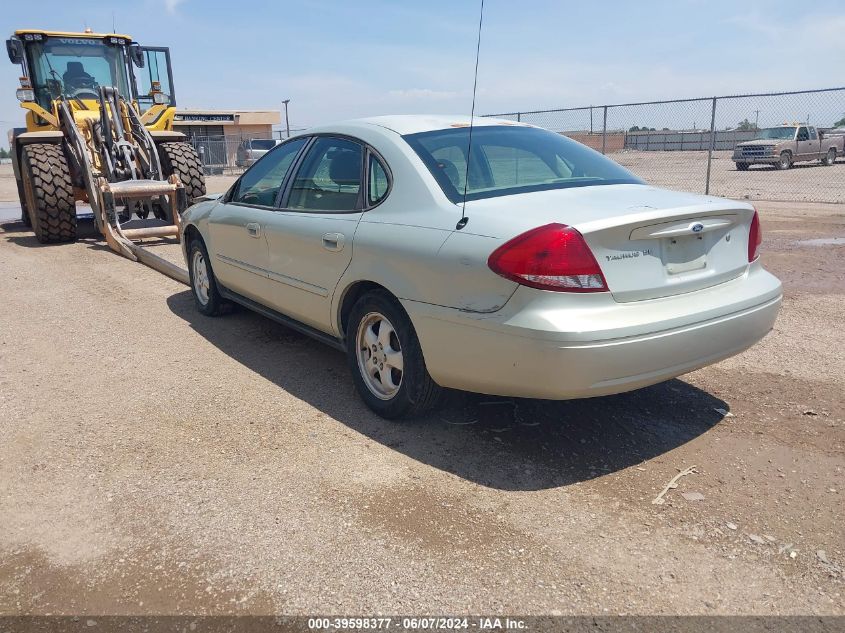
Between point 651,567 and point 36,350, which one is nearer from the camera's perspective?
point 651,567

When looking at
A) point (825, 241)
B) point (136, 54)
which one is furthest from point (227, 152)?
point (825, 241)

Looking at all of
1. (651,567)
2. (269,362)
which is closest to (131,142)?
(269,362)

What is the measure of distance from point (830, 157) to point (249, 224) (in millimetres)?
29339

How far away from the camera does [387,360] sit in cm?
388

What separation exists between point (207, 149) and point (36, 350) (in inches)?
1215

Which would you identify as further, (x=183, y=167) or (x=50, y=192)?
(x=183, y=167)

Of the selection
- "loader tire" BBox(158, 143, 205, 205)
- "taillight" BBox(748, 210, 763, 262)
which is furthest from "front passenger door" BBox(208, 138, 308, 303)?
"loader tire" BBox(158, 143, 205, 205)

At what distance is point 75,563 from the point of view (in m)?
2.74

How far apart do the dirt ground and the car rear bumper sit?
0.49 m

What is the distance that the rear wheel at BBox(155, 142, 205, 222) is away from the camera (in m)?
11.0

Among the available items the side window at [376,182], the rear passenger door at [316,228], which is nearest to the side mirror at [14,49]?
the rear passenger door at [316,228]

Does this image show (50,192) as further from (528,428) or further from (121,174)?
(528,428)

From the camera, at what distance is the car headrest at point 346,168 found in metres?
4.17

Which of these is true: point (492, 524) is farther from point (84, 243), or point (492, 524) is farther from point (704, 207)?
point (84, 243)
